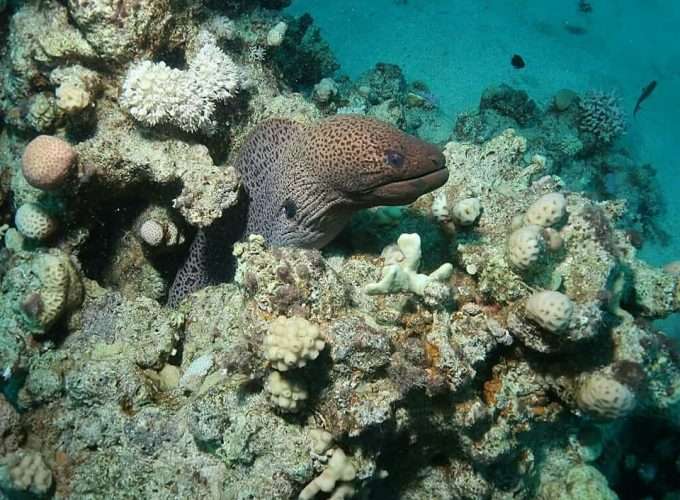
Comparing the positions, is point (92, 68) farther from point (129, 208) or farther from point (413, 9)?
point (413, 9)

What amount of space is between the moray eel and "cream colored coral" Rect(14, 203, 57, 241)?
3.65 feet

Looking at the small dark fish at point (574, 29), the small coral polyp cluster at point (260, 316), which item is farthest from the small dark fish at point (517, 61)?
the small coral polyp cluster at point (260, 316)

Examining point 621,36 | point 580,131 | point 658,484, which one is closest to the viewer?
point 658,484

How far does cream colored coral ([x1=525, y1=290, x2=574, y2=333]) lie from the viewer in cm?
288

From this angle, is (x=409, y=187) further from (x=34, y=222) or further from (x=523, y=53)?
(x=523, y=53)

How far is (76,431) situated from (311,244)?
80.6 inches

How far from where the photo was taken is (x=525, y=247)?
3.06m

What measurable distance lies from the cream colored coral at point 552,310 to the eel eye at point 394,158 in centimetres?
119

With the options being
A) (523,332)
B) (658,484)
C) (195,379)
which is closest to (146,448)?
(195,379)

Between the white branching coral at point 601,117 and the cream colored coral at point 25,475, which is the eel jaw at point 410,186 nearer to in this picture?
the cream colored coral at point 25,475

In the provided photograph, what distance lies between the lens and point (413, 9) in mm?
10500

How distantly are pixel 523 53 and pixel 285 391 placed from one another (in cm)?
974

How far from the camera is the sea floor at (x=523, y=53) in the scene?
9.11m

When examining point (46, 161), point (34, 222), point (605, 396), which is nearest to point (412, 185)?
point (605, 396)
